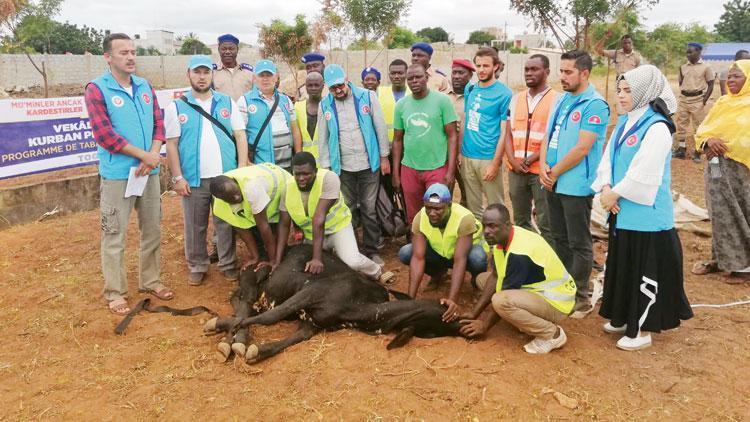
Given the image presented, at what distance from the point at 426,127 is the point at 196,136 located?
1975 millimetres

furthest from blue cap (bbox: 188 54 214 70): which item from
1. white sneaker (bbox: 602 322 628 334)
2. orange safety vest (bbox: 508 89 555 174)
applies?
white sneaker (bbox: 602 322 628 334)

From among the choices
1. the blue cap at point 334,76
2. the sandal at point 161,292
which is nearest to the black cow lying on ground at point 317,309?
the sandal at point 161,292

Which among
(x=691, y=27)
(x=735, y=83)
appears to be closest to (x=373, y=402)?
(x=735, y=83)

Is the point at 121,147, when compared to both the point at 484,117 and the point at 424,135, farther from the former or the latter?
the point at 484,117

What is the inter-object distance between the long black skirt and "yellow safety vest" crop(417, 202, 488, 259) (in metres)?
1.04

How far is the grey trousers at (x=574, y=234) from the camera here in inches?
155

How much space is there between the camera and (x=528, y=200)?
4727mm

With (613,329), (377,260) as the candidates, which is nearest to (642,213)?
(613,329)

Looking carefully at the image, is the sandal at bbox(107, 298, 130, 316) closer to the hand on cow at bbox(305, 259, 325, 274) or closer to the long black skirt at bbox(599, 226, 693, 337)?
the hand on cow at bbox(305, 259, 325, 274)

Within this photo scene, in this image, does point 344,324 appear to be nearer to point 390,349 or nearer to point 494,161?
point 390,349

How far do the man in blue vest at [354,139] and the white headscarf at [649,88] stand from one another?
2.35 meters

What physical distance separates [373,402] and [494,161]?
2.54m

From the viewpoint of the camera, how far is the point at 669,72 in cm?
3117

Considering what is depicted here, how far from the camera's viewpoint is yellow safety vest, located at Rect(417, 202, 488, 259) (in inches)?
161
